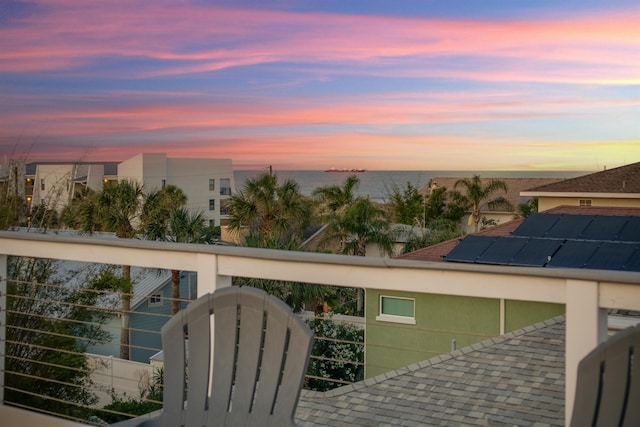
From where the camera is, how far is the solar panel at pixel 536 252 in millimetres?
12695

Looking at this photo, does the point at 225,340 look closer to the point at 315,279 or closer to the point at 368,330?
the point at 315,279

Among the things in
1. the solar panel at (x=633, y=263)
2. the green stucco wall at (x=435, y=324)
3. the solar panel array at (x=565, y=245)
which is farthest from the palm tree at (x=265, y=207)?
the solar panel at (x=633, y=263)

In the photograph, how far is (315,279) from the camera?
7.63 ft

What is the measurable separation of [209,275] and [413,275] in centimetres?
79

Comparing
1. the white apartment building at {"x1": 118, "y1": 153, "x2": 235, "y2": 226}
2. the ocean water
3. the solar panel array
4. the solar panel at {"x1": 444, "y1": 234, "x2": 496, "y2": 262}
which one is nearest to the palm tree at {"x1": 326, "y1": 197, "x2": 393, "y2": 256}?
the white apartment building at {"x1": 118, "y1": 153, "x2": 235, "y2": 226}

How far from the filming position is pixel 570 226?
1530 centimetres

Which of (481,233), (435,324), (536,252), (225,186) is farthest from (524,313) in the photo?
(225,186)

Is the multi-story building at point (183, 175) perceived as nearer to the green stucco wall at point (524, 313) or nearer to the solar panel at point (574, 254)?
the green stucco wall at point (524, 313)

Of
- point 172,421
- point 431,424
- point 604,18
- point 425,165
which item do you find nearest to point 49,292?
point 431,424

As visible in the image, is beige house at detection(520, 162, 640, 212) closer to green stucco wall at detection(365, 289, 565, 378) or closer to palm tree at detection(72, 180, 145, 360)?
green stucco wall at detection(365, 289, 565, 378)

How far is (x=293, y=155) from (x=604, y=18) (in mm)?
17988

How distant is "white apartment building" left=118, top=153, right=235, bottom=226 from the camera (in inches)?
1620

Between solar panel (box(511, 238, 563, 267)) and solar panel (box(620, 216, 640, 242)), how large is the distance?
139 centimetres

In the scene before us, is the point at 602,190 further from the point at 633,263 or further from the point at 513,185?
the point at 513,185
